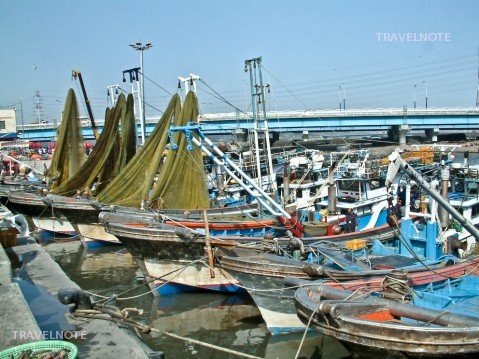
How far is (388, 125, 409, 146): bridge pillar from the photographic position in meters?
59.7

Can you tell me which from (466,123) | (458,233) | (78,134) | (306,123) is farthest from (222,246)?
(466,123)

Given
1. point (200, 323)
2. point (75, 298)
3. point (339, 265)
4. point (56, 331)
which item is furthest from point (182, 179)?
point (56, 331)

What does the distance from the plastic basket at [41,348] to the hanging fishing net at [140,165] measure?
50.1 ft

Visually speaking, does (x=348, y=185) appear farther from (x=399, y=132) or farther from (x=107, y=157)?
(x=399, y=132)

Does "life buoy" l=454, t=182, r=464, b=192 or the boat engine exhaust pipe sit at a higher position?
"life buoy" l=454, t=182, r=464, b=192

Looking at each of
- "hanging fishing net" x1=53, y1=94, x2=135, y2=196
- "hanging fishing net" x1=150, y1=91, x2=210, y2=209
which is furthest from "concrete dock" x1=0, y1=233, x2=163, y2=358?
"hanging fishing net" x1=53, y1=94, x2=135, y2=196

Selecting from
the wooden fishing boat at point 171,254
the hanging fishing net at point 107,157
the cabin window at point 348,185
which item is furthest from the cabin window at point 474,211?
the hanging fishing net at point 107,157

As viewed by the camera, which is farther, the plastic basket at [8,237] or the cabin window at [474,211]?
the cabin window at [474,211]

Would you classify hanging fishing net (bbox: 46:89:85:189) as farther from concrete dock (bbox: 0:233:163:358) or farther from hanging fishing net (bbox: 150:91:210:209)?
concrete dock (bbox: 0:233:163:358)

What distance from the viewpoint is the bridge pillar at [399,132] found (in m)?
59.7

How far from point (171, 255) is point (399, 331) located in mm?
8877

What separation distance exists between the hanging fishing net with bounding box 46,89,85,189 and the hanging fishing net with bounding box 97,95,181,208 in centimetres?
560

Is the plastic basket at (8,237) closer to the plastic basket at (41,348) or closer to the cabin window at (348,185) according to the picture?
the plastic basket at (41,348)

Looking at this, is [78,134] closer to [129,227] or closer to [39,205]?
[39,205]
